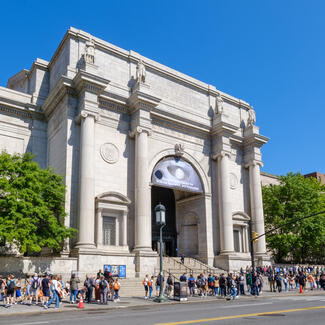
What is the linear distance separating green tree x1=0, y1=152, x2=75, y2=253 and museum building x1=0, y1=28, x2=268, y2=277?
2.04 meters

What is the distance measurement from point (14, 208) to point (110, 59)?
17.9m

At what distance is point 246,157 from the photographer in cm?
4388

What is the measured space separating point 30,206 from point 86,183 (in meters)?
5.44

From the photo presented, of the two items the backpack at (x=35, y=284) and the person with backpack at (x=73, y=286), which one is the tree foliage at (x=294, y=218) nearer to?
the person with backpack at (x=73, y=286)

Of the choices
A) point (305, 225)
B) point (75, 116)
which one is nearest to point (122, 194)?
point (75, 116)

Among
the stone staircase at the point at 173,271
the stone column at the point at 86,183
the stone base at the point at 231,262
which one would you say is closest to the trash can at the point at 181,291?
the stone staircase at the point at 173,271

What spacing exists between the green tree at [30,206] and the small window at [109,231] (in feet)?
11.0

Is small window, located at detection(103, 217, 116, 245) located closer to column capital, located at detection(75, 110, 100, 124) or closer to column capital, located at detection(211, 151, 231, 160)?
column capital, located at detection(75, 110, 100, 124)

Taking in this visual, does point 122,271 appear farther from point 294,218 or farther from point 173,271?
point 294,218

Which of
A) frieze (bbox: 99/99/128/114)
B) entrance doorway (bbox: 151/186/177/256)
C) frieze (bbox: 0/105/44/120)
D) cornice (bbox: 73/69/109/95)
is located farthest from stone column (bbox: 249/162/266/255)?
frieze (bbox: 0/105/44/120)

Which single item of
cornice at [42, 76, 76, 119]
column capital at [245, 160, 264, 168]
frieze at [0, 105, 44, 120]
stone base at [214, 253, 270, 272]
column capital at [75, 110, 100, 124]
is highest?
cornice at [42, 76, 76, 119]

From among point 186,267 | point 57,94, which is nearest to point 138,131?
point 57,94

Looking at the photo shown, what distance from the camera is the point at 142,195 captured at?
32.1 m

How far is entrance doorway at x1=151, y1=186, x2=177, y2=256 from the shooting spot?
41781 millimetres
